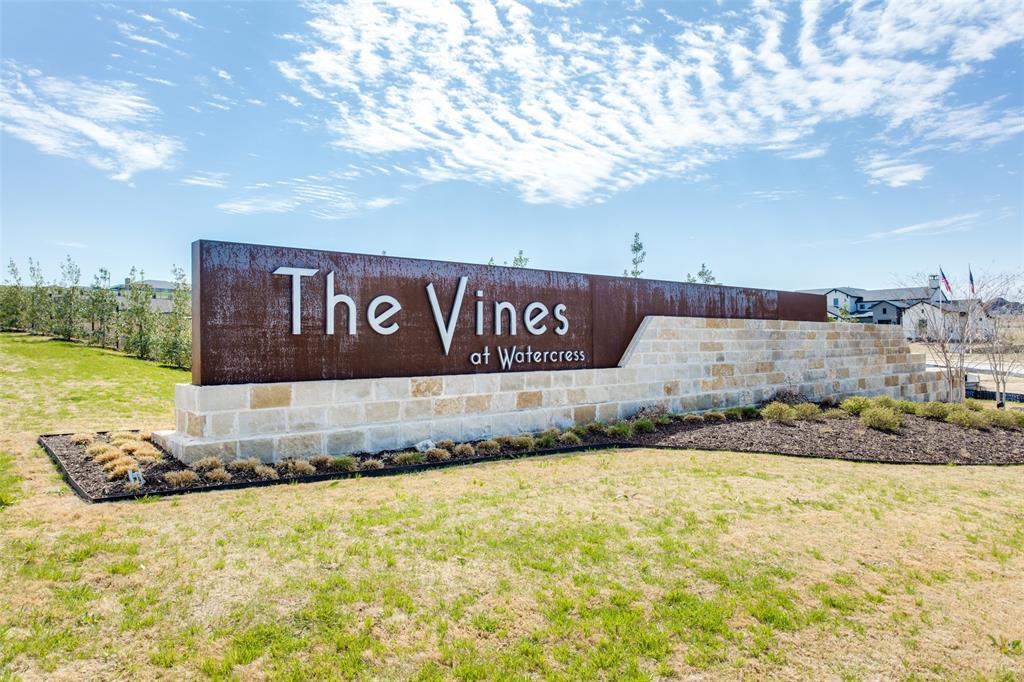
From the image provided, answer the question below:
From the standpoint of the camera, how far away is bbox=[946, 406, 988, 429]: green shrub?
11969 mm

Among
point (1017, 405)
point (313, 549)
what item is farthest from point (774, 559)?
point (1017, 405)

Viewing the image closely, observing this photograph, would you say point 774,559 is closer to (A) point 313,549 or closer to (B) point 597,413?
(A) point 313,549

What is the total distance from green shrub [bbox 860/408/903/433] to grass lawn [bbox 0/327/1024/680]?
179 inches

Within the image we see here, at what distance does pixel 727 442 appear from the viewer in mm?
10141

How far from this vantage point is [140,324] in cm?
2764

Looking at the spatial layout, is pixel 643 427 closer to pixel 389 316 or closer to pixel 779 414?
pixel 779 414

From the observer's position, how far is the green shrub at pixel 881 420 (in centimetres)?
1138

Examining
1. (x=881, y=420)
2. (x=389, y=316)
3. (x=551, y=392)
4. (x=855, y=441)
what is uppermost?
(x=389, y=316)

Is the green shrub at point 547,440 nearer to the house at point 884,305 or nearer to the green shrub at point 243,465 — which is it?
the green shrub at point 243,465

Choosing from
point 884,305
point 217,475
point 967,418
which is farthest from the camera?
point 884,305

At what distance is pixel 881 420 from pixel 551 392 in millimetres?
6573

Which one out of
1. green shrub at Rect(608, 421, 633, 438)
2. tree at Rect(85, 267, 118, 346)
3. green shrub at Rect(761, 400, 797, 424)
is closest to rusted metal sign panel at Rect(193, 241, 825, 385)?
green shrub at Rect(608, 421, 633, 438)

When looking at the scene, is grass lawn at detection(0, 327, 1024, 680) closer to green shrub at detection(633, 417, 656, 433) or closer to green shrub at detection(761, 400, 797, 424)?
green shrub at detection(633, 417, 656, 433)

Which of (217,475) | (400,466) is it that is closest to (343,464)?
(400,466)
